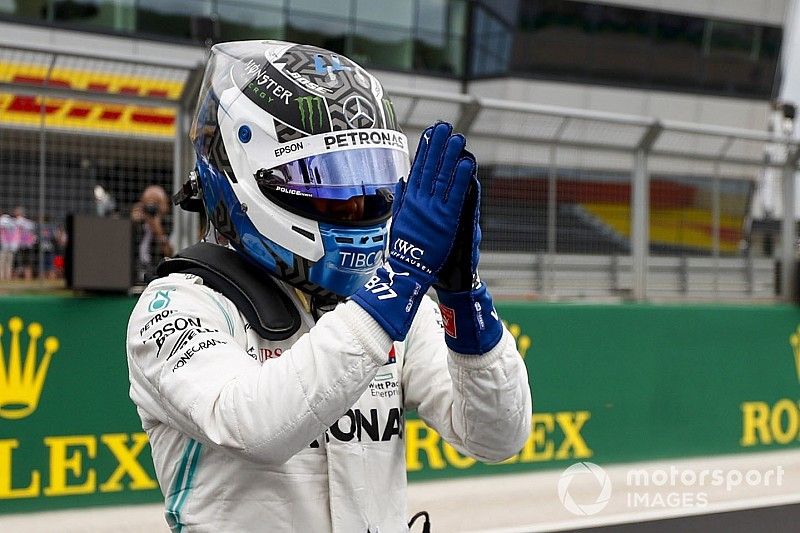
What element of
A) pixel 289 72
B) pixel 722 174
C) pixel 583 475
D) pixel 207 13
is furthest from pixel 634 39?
pixel 289 72

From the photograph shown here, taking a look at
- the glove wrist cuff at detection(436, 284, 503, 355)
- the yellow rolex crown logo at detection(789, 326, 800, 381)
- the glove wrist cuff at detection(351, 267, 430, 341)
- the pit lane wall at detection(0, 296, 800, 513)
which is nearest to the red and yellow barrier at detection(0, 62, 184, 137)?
the pit lane wall at detection(0, 296, 800, 513)

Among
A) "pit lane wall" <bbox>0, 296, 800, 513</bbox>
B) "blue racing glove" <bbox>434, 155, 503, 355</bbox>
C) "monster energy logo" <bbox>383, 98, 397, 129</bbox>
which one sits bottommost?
"pit lane wall" <bbox>0, 296, 800, 513</bbox>

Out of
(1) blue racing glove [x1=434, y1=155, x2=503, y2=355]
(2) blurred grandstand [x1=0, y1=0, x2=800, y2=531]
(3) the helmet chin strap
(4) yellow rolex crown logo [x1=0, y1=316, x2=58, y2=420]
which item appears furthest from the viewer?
(2) blurred grandstand [x1=0, y1=0, x2=800, y2=531]

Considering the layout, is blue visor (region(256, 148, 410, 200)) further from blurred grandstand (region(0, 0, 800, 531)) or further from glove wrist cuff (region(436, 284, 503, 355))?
blurred grandstand (region(0, 0, 800, 531))

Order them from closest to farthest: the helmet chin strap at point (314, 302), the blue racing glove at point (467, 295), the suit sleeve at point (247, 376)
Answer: the suit sleeve at point (247, 376)
the blue racing glove at point (467, 295)
the helmet chin strap at point (314, 302)

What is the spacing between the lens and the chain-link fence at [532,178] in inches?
205

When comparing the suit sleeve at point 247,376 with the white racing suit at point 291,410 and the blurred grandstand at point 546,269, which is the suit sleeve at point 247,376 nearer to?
the white racing suit at point 291,410

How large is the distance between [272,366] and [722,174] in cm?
640

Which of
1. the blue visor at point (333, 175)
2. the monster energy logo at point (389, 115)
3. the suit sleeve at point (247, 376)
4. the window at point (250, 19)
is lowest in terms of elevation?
the suit sleeve at point (247, 376)

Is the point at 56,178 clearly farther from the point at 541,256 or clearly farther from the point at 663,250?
the point at 663,250

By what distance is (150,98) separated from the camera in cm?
547

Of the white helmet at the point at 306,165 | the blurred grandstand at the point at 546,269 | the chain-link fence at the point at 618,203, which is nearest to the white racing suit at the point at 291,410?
the white helmet at the point at 306,165

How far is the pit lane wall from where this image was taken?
515 centimetres

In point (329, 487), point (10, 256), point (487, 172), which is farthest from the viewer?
point (487, 172)
